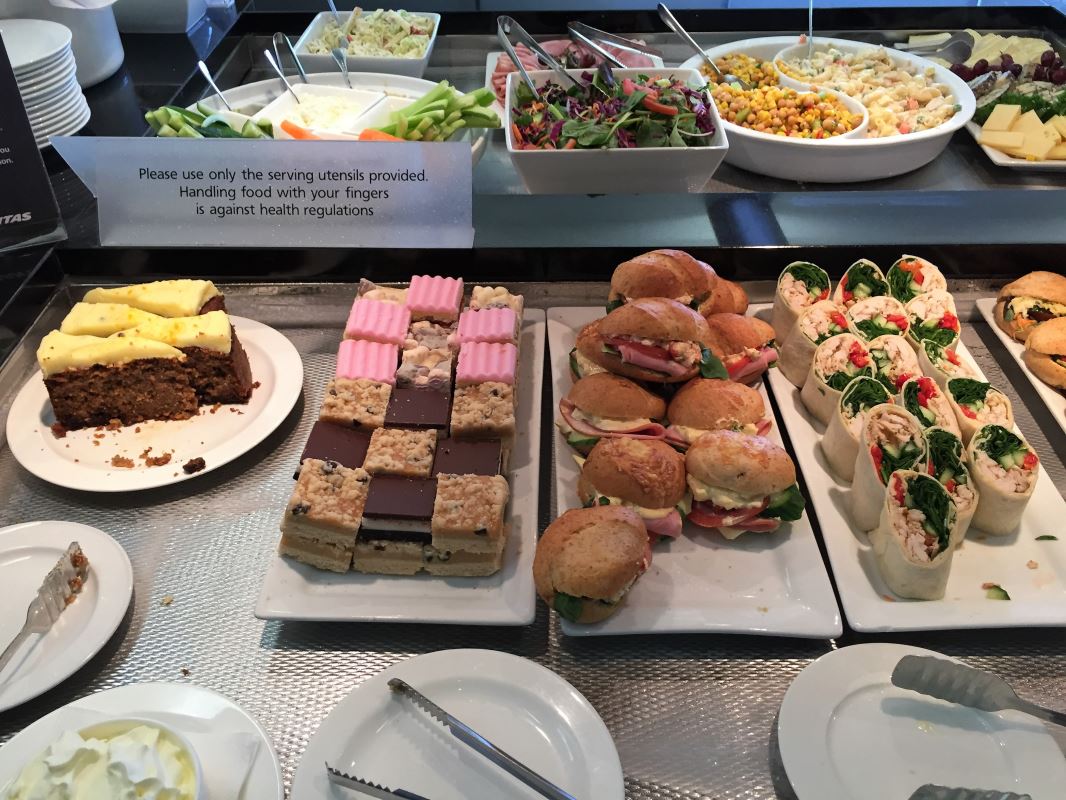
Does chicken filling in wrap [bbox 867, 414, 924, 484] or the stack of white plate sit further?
the stack of white plate

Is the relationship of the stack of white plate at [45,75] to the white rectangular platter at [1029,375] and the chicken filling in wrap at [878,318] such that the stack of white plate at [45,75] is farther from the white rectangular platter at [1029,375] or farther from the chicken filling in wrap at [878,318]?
the white rectangular platter at [1029,375]

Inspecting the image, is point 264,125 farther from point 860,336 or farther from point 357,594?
point 860,336

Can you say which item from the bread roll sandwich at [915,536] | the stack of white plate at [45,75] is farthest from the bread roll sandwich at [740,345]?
the stack of white plate at [45,75]

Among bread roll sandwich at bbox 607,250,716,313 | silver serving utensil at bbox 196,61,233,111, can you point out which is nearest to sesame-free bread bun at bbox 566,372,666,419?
bread roll sandwich at bbox 607,250,716,313

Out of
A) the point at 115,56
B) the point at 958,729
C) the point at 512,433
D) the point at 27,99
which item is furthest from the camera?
the point at 115,56

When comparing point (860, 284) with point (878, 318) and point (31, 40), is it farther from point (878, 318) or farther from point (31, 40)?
point (31, 40)

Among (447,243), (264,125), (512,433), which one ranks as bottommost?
(512,433)

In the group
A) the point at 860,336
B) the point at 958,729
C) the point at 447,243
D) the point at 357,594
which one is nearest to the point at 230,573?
the point at 357,594

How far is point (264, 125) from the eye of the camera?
186 cm

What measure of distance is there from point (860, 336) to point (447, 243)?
0.87 meters

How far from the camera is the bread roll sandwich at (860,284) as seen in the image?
1.78 m

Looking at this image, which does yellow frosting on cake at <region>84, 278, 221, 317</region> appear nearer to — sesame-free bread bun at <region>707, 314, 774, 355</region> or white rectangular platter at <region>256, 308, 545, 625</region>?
white rectangular platter at <region>256, 308, 545, 625</region>

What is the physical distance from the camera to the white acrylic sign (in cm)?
152

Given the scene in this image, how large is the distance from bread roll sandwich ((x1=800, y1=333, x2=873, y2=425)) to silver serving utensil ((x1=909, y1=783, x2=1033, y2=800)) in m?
0.74
